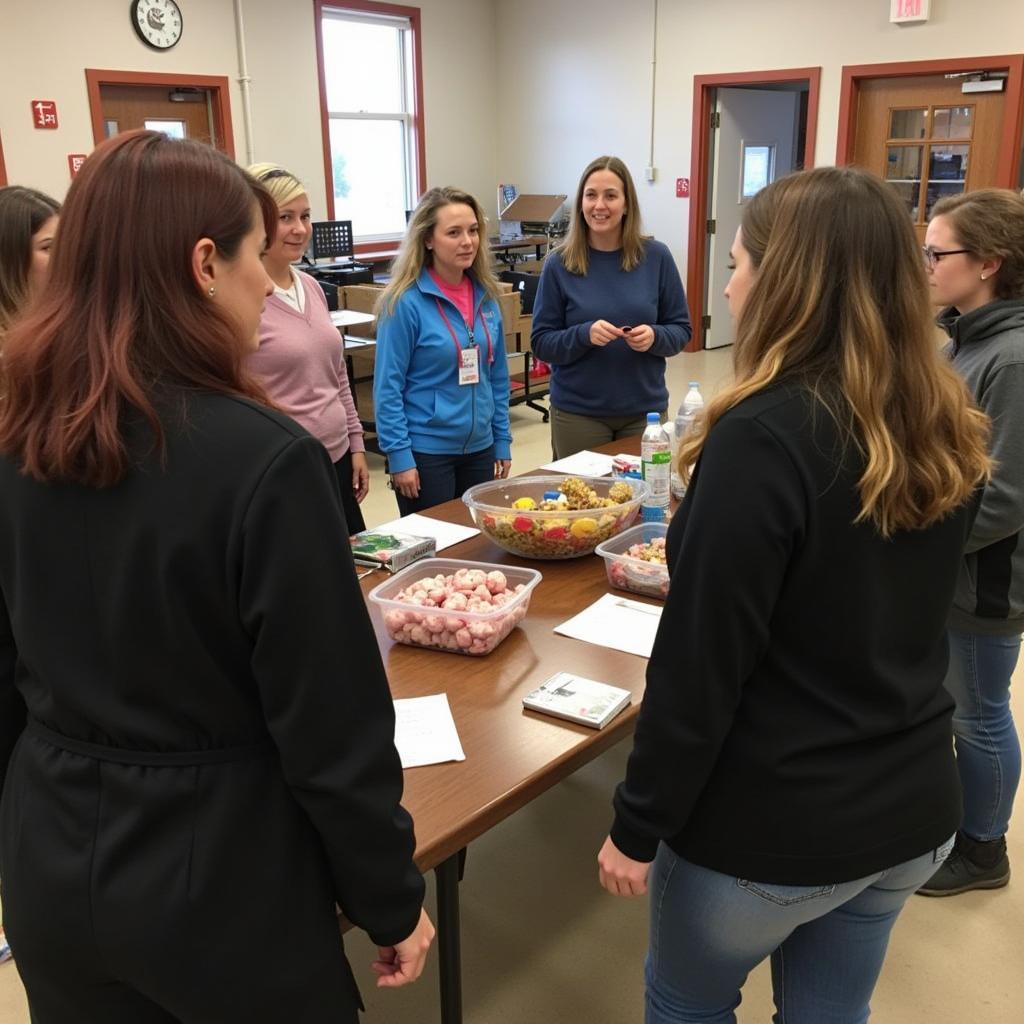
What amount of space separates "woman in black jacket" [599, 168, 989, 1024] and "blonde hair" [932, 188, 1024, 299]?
99 centimetres

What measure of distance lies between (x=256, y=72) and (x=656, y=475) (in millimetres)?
6335

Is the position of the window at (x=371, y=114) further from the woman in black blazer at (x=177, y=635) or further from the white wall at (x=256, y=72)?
the woman in black blazer at (x=177, y=635)

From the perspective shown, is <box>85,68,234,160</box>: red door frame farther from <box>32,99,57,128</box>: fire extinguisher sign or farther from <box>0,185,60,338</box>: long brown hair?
<box>0,185,60,338</box>: long brown hair

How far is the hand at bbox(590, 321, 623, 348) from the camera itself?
301cm

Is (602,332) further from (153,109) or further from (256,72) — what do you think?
(256,72)

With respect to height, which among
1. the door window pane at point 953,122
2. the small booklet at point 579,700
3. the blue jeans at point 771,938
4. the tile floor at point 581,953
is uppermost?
the door window pane at point 953,122

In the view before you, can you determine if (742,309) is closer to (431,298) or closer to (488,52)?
(431,298)

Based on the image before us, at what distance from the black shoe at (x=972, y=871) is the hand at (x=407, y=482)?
1.65 m

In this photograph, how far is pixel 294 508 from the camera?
35.1 inches

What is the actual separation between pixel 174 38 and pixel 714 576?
710cm

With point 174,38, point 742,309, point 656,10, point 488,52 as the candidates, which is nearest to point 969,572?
point 742,309

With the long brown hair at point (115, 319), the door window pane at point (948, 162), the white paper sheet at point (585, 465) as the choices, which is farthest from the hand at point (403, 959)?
the door window pane at point (948, 162)

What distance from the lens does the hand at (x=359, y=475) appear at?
2.90 metres

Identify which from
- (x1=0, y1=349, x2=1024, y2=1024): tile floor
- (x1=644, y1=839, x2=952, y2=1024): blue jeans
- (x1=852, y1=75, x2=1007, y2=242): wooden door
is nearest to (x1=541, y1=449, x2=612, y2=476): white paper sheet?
(x1=0, y1=349, x2=1024, y2=1024): tile floor
